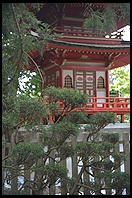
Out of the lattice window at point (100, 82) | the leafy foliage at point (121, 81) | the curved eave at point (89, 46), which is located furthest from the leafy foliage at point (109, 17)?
the leafy foliage at point (121, 81)

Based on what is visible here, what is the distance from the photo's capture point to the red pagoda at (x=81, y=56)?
476 inches

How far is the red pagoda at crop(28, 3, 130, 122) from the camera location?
39.7 feet

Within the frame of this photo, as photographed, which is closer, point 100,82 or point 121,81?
point 100,82

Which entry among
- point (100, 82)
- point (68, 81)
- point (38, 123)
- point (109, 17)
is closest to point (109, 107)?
point (100, 82)

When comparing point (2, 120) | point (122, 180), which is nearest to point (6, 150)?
point (2, 120)

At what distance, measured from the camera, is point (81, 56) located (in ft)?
43.0

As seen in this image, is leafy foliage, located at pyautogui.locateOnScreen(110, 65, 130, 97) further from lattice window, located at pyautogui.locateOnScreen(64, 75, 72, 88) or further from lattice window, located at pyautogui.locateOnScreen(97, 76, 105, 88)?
lattice window, located at pyautogui.locateOnScreen(64, 75, 72, 88)

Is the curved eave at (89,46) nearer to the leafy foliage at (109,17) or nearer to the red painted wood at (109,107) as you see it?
the red painted wood at (109,107)

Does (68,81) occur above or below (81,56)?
below

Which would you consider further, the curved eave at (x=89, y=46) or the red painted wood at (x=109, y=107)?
the red painted wood at (x=109, y=107)

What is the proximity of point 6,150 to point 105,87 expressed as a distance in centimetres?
918

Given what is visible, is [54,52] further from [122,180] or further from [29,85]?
[122,180]

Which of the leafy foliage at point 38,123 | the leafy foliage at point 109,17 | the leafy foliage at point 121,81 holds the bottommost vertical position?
the leafy foliage at point 38,123

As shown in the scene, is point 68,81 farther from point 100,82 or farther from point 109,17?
point 109,17
